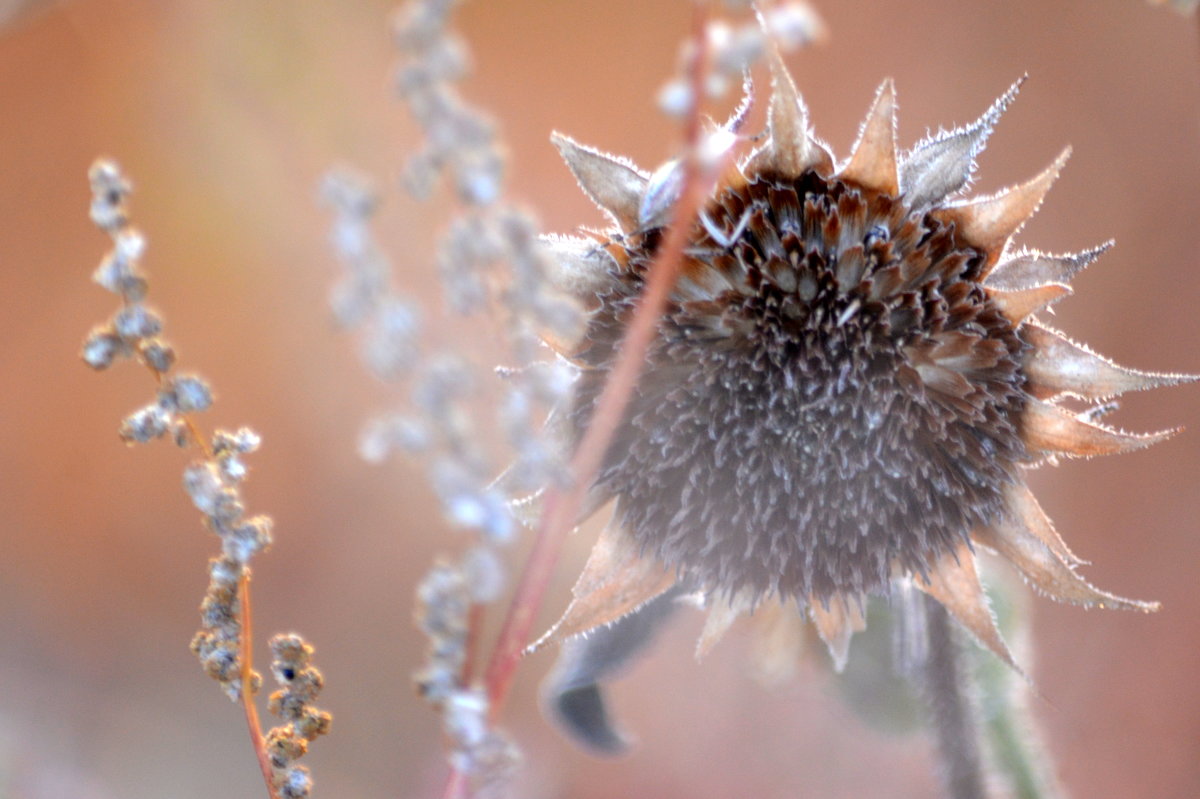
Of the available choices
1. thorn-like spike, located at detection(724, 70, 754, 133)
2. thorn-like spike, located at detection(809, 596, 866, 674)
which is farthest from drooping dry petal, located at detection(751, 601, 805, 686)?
thorn-like spike, located at detection(724, 70, 754, 133)

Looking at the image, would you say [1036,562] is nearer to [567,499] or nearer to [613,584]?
[613,584]

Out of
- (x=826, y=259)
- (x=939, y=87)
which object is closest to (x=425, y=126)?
(x=826, y=259)

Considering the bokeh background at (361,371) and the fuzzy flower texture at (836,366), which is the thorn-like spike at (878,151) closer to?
the fuzzy flower texture at (836,366)

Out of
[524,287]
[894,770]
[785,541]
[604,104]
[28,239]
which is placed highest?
[604,104]

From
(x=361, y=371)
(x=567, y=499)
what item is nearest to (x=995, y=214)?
(x=567, y=499)

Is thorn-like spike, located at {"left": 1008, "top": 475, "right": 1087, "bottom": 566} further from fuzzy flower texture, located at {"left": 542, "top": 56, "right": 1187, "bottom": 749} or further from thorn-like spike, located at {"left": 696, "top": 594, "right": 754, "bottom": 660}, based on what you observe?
thorn-like spike, located at {"left": 696, "top": 594, "right": 754, "bottom": 660}

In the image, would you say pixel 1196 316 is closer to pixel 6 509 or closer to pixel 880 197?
pixel 880 197
